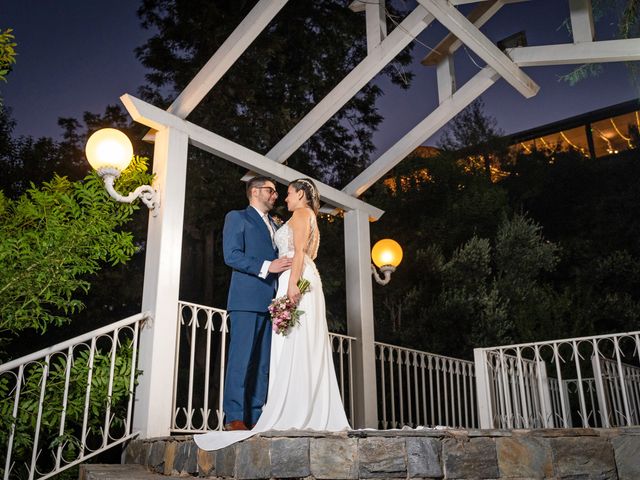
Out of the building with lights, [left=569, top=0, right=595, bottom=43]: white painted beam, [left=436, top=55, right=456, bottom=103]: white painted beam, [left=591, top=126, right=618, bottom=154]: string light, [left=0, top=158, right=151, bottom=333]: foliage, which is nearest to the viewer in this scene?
[left=0, top=158, right=151, bottom=333]: foliage

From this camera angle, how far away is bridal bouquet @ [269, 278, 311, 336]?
334 cm

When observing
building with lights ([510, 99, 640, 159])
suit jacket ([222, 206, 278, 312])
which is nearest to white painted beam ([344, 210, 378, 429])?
suit jacket ([222, 206, 278, 312])

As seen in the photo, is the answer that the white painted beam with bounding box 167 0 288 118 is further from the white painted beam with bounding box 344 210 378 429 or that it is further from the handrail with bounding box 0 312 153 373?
the white painted beam with bounding box 344 210 378 429

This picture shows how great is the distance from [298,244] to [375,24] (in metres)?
2.13

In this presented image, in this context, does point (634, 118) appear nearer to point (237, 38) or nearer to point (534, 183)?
point (534, 183)

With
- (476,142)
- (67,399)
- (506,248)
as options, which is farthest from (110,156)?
(476,142)

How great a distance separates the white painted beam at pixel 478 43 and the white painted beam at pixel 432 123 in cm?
19

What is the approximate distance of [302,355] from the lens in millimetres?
3303

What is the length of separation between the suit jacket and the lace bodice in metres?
0.13

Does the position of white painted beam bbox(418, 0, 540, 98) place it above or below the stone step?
above

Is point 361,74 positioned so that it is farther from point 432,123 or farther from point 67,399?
point 67,399

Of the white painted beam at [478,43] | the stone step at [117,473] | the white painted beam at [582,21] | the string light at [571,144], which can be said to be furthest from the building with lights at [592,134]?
the stone step at [117,473]

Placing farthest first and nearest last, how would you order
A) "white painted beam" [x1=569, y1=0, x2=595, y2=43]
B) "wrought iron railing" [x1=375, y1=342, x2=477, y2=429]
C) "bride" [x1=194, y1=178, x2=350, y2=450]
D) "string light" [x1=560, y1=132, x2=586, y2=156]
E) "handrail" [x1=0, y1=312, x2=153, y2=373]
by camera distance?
"string light" [x1=560, y1=132, x2=586, y2=156], "wrought iron railing" [x1=375, y1=342, x2=477, y2=429], "white painted beam" [x1=569, y1=0, x2=595, y2=43], "bride" [x1=194, y1=178, x2=350, y2=450], "handrail" [x1=0, y1=312, x2=153, y2=373]

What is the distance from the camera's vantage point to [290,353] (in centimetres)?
332
